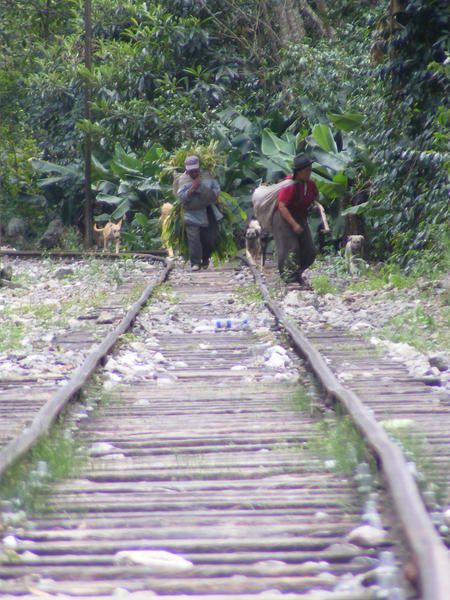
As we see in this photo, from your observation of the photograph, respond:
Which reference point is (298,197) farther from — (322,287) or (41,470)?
(41,470)

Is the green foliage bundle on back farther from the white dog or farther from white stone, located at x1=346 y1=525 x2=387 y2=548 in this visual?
white stone, located at x1=346 y1=525 x2=387 y2=548

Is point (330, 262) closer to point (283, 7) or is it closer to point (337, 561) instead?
point (283, 7)

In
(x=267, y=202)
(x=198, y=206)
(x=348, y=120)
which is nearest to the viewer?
(x=267, y=202)

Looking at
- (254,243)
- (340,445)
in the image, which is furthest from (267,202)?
(340,445)

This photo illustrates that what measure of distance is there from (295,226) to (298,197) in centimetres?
52

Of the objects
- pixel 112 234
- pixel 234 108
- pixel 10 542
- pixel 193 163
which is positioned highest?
pixel 234 108

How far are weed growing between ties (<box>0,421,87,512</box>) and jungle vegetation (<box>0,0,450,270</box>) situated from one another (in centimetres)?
812

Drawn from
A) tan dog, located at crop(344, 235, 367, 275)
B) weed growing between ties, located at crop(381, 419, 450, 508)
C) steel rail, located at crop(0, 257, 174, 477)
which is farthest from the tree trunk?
weed growing between ties, located at crop(381, 419, 450, 508)

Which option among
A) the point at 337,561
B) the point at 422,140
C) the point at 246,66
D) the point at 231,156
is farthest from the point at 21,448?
the point at 246,66

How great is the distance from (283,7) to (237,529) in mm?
23592

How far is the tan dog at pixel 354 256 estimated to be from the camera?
16.0m

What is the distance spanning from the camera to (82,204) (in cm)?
3048

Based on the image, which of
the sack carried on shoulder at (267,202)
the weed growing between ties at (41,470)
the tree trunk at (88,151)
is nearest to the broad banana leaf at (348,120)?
the sack carried on shoulder at (267,202)

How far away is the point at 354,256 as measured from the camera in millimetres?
16500
